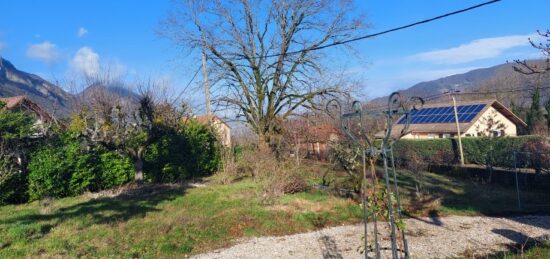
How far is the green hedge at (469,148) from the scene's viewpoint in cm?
1989

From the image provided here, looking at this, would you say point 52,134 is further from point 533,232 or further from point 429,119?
point 429,119

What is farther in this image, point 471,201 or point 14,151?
point 14,151

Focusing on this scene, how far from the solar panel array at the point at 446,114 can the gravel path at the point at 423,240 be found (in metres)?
22.3

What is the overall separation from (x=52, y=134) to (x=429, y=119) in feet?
103

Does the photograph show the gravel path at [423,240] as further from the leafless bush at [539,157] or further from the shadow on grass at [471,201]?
the leafless bush at [539,157]

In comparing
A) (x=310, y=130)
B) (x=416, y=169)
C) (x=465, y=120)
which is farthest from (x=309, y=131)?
(x=465, y=120)

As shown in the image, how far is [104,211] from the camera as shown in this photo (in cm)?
999

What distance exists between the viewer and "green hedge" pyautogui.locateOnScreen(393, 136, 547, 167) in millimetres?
19891

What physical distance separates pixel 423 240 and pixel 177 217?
17.5ft

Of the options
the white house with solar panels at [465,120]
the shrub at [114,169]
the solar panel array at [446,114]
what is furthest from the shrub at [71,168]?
the solar panel array at [446,114]

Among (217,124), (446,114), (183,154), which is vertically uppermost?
(446,114)

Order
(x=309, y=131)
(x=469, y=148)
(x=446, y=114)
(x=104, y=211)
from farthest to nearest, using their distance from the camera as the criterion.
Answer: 1. (x=446, y=114)
2. (x=469, y=148)
3. (x=309, y=131)
4. (x=104, y=211)

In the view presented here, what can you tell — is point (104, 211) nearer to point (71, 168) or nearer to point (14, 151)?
point (71, 168)

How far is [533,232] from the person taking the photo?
810 cm
